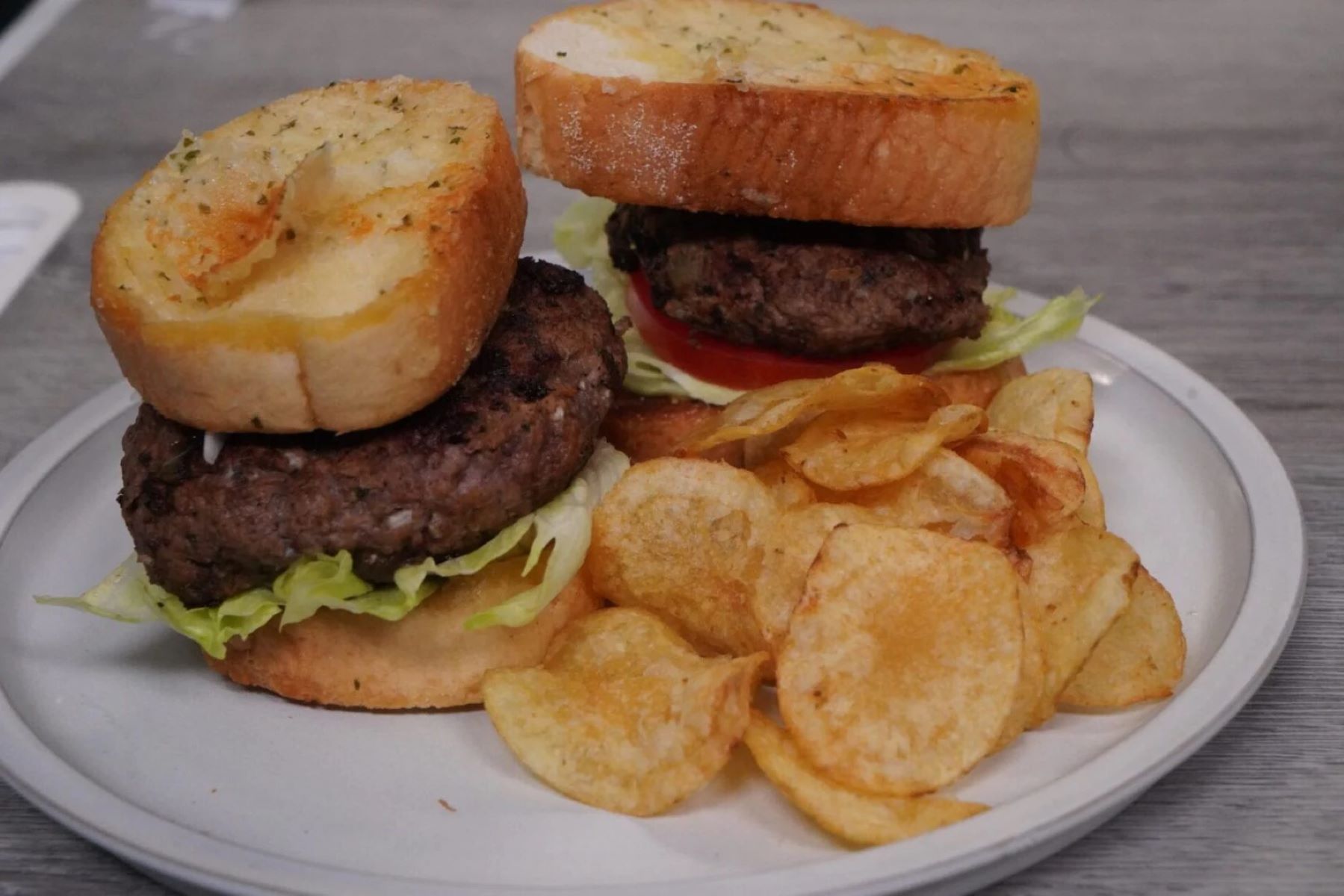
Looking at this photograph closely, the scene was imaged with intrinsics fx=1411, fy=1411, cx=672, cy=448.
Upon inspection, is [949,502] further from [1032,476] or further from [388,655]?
[388,655]

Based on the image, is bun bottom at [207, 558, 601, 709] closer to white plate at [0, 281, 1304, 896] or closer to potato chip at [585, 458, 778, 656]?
white plate at [0, 281, 1304, 896]

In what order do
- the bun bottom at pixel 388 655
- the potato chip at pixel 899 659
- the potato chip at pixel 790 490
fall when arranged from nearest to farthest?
the potato chip at pixel 899 659
the bun bottom at pixel 388 655
the potato chip at pixel 790 490

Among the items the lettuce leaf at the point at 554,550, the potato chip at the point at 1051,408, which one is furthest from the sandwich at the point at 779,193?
the lettuce leaf at the point at 554,550

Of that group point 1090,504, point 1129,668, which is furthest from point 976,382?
point 1129,668

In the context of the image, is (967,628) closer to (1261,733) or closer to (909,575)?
(909,575)

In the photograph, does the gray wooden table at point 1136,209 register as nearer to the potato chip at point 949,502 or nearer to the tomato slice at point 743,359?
the potato chip at point 949,502
